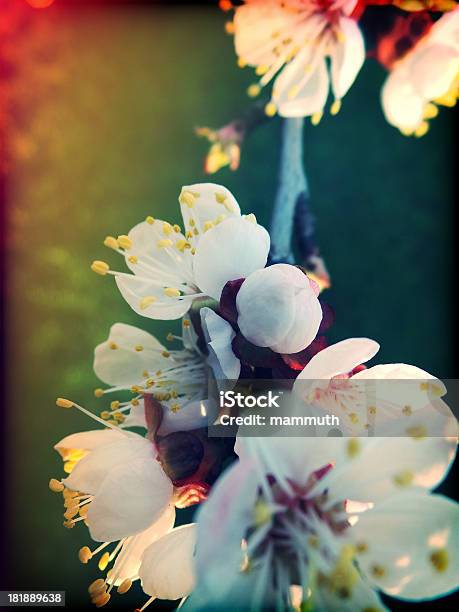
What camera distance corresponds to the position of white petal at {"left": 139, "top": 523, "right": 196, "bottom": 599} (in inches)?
15.1

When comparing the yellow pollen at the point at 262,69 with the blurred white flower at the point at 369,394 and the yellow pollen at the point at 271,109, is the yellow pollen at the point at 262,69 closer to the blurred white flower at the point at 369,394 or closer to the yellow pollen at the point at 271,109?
the yellow pollen at the point at 271,109

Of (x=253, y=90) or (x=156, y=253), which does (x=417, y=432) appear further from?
(x=253, y=90)

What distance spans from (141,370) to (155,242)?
97 mm

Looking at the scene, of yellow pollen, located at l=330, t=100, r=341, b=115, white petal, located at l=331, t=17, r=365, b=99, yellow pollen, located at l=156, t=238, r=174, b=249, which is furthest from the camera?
yellow pollen, located at l=330, t=100, r=341, b=115

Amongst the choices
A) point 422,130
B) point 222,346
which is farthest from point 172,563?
point 422,130

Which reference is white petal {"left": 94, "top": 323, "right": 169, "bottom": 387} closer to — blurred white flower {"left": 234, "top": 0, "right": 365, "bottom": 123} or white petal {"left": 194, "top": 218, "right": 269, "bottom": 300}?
white petal {"left": 194, "top": 218, "right": 269, "bottom": 300}

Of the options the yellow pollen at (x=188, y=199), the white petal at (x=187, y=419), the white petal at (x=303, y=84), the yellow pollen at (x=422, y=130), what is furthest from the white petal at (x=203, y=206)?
the yellow pollen at (x=422, y=130)

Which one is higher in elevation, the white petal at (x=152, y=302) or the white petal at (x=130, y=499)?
the white petal at (x=152, y=302)

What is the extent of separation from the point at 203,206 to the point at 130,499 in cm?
20

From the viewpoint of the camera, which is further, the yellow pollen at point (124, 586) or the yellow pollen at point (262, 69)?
the yellow pollen at point (262, 69)

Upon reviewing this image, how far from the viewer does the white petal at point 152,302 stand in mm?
423

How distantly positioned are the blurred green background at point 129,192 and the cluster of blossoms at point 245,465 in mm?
251

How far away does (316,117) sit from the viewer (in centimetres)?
66

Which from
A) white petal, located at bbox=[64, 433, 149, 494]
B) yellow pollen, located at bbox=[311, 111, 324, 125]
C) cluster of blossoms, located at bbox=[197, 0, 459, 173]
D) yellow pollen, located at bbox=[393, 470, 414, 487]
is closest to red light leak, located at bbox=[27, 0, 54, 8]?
cluster of blossoms, located at bbox=[197, 0, 459, 173]
